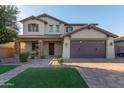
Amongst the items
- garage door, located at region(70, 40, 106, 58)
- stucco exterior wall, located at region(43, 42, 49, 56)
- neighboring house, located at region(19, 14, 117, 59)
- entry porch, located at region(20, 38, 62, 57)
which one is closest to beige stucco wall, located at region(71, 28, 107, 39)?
neighboring house, located at region(19, 14, 117, 59)

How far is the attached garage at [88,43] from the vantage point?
24000 mm

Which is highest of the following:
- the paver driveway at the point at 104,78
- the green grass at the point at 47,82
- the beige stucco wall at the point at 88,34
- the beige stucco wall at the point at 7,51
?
the beige stucco wall at the point at 88,34

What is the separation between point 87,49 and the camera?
24.1m

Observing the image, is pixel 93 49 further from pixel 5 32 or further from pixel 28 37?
pixel 5 32

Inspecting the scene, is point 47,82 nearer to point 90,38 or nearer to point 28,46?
point 90,38

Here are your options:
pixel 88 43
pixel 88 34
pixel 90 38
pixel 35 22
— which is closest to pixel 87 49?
pixel 88 43

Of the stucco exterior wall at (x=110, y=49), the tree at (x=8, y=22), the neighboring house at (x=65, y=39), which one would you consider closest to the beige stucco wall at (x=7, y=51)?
the tree at (x=8, y=22)

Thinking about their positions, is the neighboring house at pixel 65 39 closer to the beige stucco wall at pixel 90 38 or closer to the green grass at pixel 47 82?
the beige stucco wall at pixel 90 38

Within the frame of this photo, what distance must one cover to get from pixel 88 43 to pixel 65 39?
3.28 m

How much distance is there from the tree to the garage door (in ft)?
26.6

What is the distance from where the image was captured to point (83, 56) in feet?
79.3

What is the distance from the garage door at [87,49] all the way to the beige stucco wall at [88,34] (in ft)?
2.30

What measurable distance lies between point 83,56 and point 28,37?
8837 millimetres
